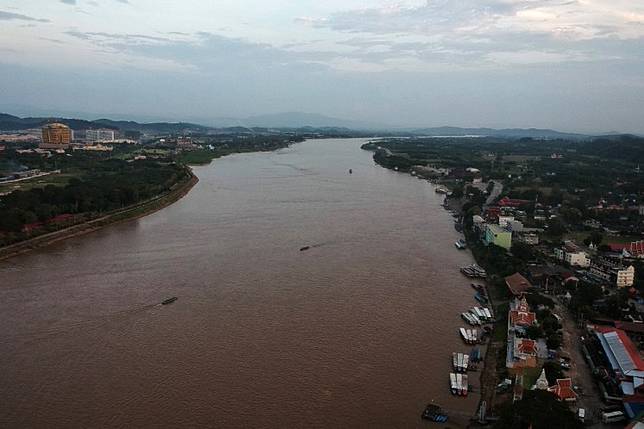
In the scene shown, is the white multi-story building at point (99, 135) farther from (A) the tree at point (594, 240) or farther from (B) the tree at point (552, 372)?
(B) the tree at point (552, 372)

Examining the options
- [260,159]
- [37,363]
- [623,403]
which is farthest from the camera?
[260,159]

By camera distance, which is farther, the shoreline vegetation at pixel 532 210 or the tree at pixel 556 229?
the tree at pixel 556 229

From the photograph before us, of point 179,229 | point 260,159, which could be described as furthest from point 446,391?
point 260,159

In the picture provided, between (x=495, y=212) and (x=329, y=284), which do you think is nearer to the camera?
(x=329, y=284)

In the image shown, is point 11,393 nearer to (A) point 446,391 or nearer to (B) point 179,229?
(A) point 446,391

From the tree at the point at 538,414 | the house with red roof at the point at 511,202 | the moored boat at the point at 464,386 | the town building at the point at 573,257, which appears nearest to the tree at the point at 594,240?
the town building at the point at 573,257

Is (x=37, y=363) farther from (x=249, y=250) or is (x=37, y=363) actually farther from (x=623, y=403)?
(x=623, y=403)

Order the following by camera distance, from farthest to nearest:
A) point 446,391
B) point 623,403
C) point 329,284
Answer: point 329,284 < point 446,391 < point 623,403
